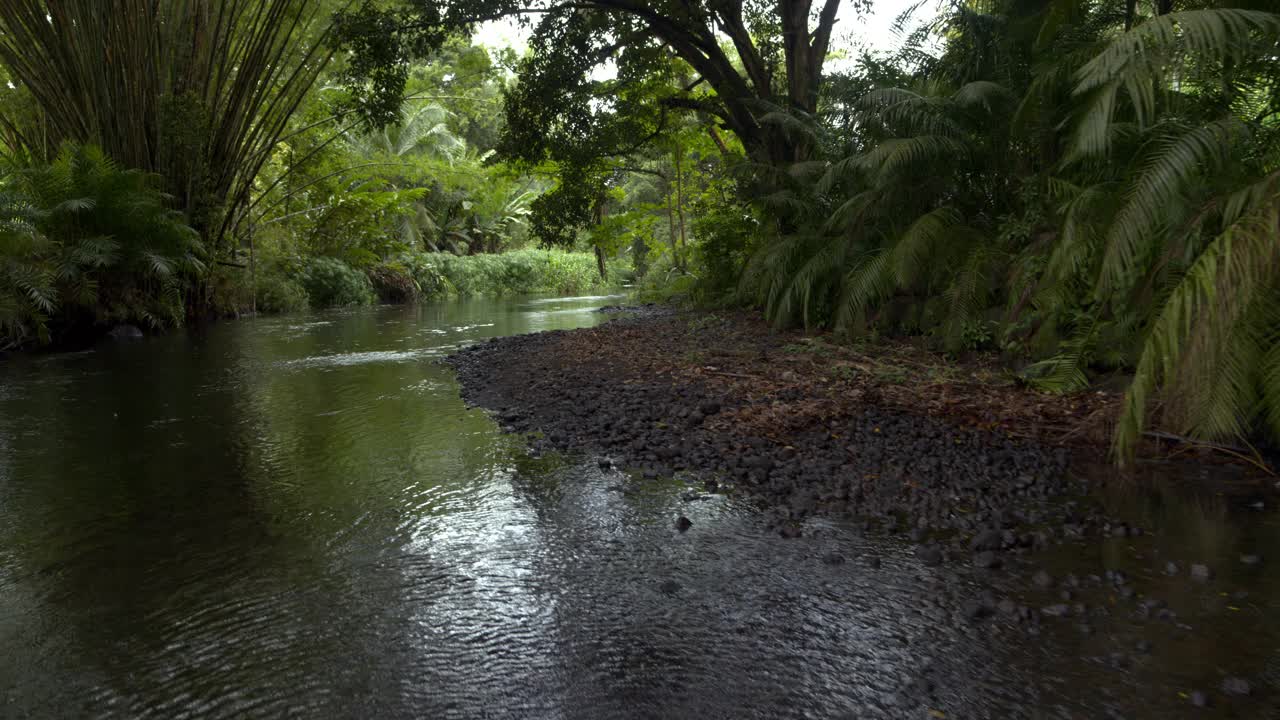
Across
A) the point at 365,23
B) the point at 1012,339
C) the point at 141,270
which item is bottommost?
the point at 1012,339

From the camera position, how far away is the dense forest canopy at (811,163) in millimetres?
3963

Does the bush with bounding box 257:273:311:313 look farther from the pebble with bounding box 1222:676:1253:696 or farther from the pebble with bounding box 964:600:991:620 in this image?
the pebble with bounding box 1222:676:1253:696

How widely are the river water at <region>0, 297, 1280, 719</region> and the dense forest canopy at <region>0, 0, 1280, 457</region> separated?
144 cm

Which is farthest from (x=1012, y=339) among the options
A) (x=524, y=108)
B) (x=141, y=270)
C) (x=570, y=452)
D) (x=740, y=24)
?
(x=141, y=270)

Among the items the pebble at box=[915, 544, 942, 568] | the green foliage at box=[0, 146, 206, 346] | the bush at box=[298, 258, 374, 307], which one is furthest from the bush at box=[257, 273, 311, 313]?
the pebble at box=[915, 544, 942, 568]

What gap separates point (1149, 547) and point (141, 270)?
1310 centimetres

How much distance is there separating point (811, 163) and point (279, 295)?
1456 centimetres

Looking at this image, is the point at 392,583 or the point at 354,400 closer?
the point at 392,583

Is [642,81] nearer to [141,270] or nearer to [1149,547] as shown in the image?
[141,270]

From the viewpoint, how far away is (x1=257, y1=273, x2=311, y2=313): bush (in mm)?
18219

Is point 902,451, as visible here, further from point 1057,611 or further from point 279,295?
point 279,295

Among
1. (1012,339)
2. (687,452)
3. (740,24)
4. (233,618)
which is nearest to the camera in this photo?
(233,618)

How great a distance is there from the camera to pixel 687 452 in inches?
164

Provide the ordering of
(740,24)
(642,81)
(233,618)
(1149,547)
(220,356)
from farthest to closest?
(642,81) → (740,24) → (220,356) → (1149,547) → (233,618)
